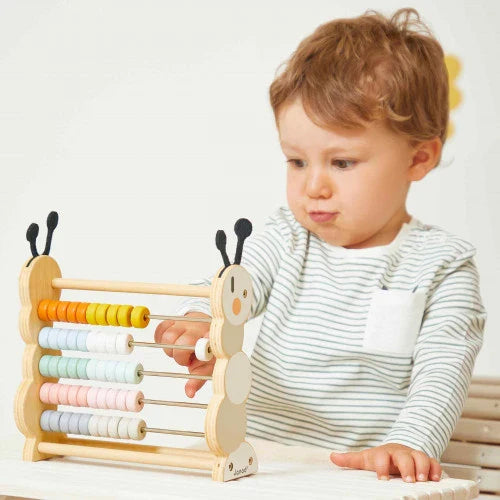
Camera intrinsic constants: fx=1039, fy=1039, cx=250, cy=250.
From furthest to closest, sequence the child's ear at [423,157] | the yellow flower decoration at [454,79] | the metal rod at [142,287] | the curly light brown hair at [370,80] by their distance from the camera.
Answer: the yellow flower decoration at [454,79] < the child's ear at [423,157] < the curly light brown hair at [370,80] < the metal rod at [142,287]

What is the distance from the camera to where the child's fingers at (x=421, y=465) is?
1.25 meters

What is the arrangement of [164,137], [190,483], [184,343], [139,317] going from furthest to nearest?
1. [164,137]
2. [184,343]
3. [139,317]
4. [190,483]

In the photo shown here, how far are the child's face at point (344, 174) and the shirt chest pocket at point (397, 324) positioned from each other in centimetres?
13

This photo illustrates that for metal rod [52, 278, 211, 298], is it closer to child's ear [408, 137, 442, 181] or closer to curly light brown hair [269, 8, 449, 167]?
curly light brown hair [269, 8, 449, 167]

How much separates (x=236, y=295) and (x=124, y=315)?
0.52 feet

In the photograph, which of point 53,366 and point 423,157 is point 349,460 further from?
point 423,157

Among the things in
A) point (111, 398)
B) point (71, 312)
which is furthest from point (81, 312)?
point (111, 398)

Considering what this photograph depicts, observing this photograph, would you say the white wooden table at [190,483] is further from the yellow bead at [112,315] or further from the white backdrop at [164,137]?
the white backdrop at [164,137]

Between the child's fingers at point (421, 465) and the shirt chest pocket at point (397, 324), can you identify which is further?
the shirt chest pocket at point (397, 324)

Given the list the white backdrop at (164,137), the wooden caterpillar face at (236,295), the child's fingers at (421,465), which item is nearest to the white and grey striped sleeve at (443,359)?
the child's fingers at (421,465)

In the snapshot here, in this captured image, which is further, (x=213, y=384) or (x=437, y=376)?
(x=437, y=376)

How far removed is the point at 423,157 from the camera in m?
1.71

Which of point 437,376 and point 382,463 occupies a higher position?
point 437,376

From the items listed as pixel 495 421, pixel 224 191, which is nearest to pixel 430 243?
pixel 495 421
